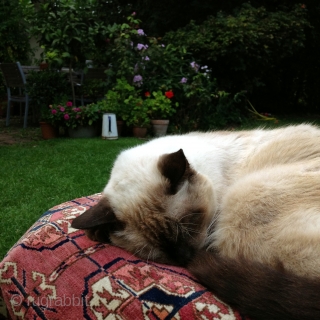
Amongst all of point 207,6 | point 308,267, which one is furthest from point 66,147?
point 207,6

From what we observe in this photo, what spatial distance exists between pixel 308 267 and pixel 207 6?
10809 millimetres

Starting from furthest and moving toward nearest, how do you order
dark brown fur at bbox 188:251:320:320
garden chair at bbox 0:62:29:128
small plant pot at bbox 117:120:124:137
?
garden chair at bbox 0:62:29:128
small plant pot at bbox 117:120:124:137
dark brown fur at bbox 188:251:320:320

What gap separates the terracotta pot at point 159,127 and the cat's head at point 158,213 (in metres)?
6.14

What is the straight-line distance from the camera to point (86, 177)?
5191mm

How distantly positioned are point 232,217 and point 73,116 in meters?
6.47

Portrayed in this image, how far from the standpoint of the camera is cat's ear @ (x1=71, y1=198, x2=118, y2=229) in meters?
1.87

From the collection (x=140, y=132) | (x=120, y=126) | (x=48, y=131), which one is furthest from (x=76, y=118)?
(x=140, y=132)

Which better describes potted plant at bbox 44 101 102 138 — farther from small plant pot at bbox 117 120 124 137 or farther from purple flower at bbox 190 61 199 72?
purple flower at bbox 190 61 199 72

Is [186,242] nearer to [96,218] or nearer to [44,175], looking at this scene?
[96,218]

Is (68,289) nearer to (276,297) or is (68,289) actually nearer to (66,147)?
(276,297)

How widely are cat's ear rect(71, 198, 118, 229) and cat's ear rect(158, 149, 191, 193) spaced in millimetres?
322

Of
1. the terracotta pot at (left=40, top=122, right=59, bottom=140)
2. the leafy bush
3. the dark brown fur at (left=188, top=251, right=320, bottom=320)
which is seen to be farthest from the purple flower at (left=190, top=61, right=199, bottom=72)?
the dark brown fur at (left=188, top=251, right=320, bottom=320)

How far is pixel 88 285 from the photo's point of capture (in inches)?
75.2

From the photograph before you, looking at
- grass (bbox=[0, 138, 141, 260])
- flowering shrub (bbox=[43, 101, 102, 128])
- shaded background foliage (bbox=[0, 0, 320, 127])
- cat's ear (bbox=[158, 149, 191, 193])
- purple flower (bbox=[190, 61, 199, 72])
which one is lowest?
grass (bbox=[0, 138, 141, 260])
